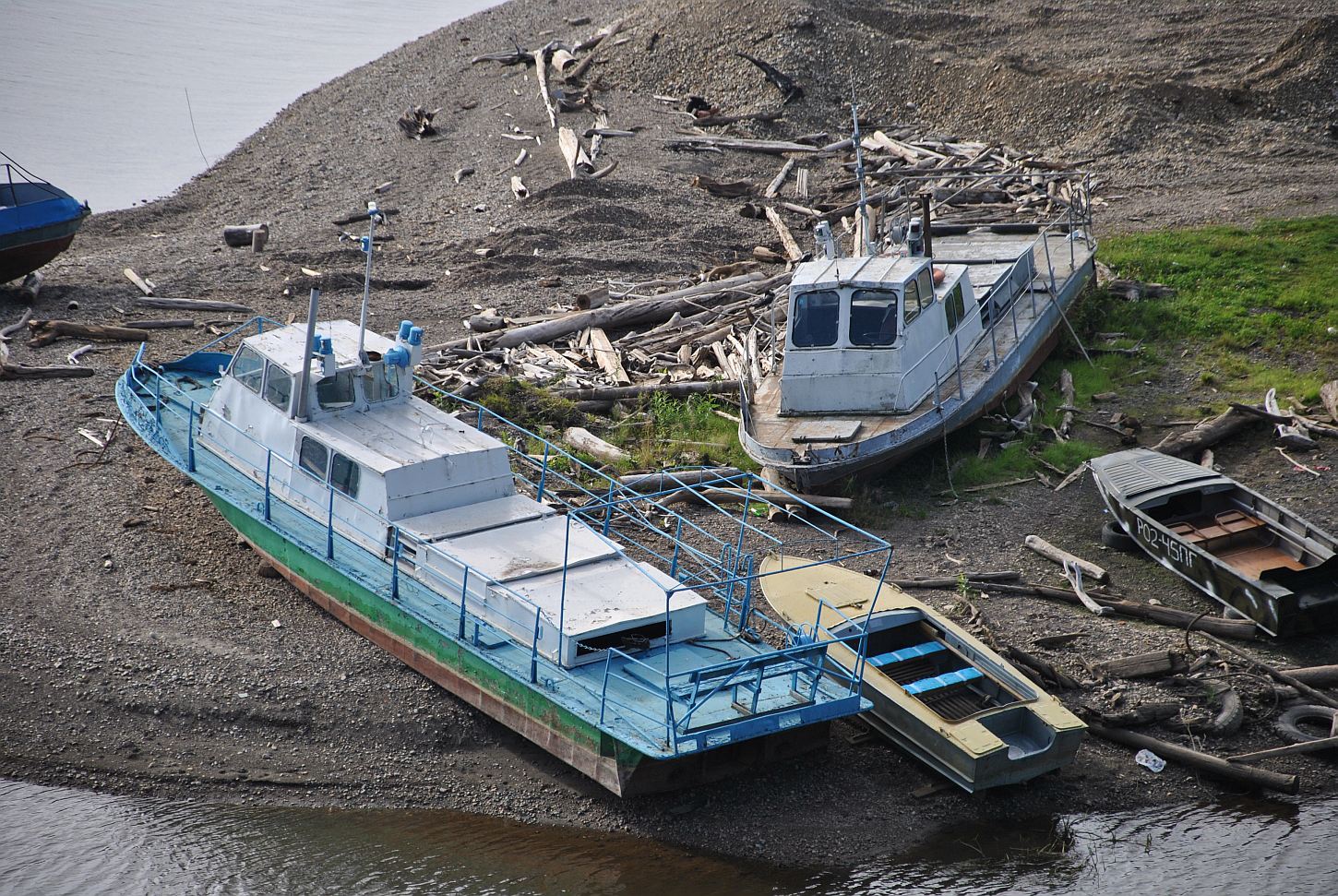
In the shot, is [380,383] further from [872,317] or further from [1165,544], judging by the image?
[1165,544]

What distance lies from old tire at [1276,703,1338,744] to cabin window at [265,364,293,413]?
10826 mm

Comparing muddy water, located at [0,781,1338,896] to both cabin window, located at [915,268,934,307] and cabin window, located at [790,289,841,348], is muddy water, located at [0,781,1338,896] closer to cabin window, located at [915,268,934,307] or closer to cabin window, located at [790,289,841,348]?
cabin window, located at [790,289,841,348]

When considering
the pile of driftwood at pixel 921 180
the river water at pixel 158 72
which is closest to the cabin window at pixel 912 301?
the pile of driftwood at pixel 921 180

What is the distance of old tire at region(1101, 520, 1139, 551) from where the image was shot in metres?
15.1

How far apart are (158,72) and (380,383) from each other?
139 ft

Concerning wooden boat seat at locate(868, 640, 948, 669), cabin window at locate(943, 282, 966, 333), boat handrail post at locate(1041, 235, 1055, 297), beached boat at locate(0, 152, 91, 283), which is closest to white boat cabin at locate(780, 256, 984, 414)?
cabin window at locate(943, 282, 966, 333)

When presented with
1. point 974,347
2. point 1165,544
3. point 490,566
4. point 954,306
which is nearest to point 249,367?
point 490,566

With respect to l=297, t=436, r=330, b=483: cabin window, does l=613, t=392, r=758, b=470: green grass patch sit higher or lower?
lower

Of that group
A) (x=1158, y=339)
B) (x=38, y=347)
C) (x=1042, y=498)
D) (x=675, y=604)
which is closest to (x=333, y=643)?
(x=675, y=604)

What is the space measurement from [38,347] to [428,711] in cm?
1276

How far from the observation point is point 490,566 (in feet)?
39.2

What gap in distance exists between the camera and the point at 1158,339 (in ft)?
68.0

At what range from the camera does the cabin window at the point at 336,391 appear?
45.1ft

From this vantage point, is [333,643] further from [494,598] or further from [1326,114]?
[1326,114]
